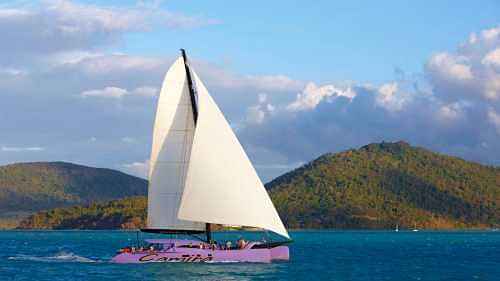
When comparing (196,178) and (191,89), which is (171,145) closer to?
(196,178)

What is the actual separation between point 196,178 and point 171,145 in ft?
13.1

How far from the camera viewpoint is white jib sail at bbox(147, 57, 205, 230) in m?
78.2

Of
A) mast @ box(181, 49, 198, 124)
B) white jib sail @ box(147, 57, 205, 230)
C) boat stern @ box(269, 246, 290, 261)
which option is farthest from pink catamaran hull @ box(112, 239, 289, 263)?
mast @ box(181, 49, 198, 124)

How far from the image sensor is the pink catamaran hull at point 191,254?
78.8 m

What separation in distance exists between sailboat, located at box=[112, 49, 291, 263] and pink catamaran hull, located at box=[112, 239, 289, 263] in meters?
0.09

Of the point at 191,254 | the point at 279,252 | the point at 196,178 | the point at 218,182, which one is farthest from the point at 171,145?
the point at 279,252

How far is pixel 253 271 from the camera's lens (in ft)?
250

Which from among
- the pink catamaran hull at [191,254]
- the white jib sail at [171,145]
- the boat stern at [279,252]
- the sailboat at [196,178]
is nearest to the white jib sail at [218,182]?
the sailboat at [196,178]

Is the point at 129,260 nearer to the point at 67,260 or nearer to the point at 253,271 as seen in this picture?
the point at 253,271

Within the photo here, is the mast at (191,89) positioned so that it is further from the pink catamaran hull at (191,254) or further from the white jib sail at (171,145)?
the pink catamaran hull at (191,254)

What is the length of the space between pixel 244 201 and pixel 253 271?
235 inches

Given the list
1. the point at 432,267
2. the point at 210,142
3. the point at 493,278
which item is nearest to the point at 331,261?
the point at 432,267

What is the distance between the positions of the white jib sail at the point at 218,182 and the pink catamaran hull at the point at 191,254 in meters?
3.49

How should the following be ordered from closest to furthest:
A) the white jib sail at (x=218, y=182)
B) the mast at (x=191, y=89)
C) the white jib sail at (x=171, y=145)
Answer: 1. the white jib sail at (x=218, y=182)
2. the white jib sail at (x=171, y=145)
3. the mast at (x=191, y=89)
